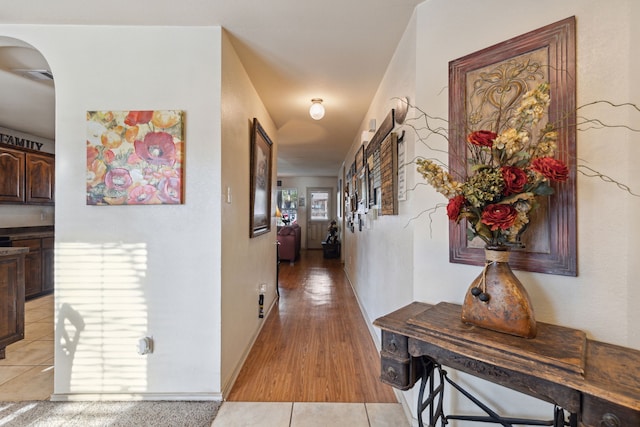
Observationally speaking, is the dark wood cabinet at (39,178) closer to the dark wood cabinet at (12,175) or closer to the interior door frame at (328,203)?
the dark wood cabinet at (12,175)

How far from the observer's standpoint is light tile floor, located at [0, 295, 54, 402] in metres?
1.80

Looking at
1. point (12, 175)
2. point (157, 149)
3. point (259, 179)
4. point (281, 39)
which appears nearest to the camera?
point (157, 149)

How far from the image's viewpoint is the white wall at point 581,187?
3.18ft

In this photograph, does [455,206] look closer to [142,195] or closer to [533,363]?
[533,363]

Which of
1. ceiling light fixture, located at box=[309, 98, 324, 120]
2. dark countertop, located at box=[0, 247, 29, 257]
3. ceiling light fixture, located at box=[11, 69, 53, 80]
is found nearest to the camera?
dark countertop, located at box=[0, 247, 29, 257]

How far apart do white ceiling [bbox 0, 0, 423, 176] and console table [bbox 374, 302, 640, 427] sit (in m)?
1.72

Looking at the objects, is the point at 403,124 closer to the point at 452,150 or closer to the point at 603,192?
the point at 452,150

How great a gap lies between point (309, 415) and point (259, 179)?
2.02 metres

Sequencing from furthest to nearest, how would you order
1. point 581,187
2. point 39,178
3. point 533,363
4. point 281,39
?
point 39,178 → point 281,39 → point 581,187 → point 533,363

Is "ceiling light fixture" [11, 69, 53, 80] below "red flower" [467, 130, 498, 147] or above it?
above

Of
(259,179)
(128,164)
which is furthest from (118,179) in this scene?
(259,179)

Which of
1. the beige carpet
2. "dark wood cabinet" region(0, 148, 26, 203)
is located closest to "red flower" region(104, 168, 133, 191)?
the beige carpet

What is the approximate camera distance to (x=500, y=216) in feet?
3.01

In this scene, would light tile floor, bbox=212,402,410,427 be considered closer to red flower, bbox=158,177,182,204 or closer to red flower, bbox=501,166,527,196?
red flower, bbox=158,177,182,204
